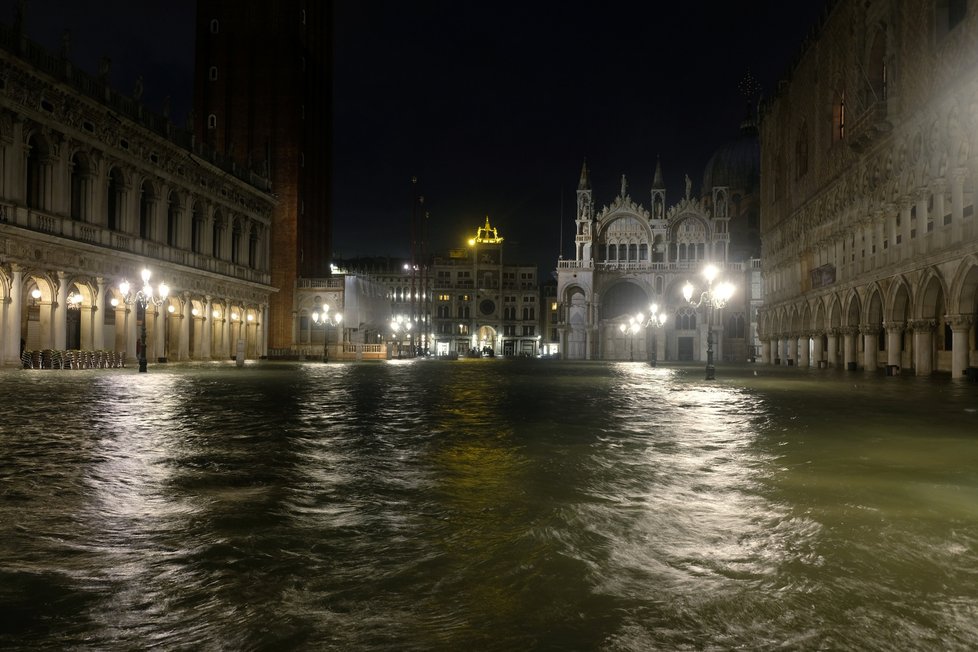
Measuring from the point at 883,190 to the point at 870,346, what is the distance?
7923mm

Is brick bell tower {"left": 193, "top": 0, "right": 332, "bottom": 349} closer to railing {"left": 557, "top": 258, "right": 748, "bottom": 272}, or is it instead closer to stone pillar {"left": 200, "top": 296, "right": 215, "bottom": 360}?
stone pillar {"left": 200, "top": 296, "right": 215, "bottom": 360}

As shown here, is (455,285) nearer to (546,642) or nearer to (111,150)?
(111,150)

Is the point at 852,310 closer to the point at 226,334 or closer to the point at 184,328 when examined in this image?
the point at 184,328

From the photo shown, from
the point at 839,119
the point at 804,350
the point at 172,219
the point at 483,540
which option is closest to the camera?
the point at 483,540

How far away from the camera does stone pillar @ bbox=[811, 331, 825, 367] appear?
4509 centimetres

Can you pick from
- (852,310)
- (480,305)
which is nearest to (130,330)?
(852,310)

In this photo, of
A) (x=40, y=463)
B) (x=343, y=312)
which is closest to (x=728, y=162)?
(x=343, y=312)

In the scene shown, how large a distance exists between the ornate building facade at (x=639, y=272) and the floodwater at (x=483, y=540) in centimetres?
6523

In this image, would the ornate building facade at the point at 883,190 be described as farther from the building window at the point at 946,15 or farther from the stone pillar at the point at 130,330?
the stone pillar at the point at 130,330

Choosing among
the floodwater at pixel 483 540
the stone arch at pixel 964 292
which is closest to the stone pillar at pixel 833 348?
the stone arch at pixel 964 292

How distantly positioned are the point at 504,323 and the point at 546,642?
355 ft

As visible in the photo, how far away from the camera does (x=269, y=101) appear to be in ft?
198

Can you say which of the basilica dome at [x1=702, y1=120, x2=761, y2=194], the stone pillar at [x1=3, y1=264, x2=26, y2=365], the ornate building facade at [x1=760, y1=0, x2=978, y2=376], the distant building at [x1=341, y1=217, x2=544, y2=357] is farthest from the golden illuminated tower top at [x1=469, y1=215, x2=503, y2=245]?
the stone pillar at [x1=3, y1=264, x2=26, y2=365]

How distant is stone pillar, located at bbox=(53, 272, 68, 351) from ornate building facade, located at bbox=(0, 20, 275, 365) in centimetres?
5
